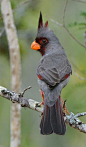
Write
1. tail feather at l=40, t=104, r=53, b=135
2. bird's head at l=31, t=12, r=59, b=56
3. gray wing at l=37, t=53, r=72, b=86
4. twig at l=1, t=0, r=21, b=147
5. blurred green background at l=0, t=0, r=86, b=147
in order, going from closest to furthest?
tail feather at l=40, t=104, r=53, b=135 → gray wing at l=37, t=53, r=72, b=86 → twig at l=1, t=0, r=21, b=147 → bird's head at l=31, t=12, r=59, b=56 → blurred green background at l=0, t=0, r=86, b=147

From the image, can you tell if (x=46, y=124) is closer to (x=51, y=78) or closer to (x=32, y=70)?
(x=51, y=78)

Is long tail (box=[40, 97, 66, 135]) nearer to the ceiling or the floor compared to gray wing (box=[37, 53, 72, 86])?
nearer to the floor

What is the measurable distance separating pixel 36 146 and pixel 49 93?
3249 millimetres

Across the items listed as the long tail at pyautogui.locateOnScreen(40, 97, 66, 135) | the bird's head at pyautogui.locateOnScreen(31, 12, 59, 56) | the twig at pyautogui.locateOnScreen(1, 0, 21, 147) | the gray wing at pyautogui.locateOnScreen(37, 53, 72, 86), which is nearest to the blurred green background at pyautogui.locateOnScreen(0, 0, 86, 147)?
the twig at pyautogui.locateOnScreen(1, 0, 21, 147)

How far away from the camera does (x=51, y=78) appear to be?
3.96 m

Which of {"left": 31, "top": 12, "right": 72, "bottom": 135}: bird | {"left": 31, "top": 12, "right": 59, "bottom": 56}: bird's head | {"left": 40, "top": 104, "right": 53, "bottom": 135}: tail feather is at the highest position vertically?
{"left": 31, "top": 12, "right": 59, "bottom": 56}: bird's head

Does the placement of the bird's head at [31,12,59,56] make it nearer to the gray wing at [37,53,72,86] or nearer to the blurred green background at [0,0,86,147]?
the gray wing at [37,53,72,86]

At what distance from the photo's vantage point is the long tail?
3617mm

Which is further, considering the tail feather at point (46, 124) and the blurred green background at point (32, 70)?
the blurred green background at point (32, 70)

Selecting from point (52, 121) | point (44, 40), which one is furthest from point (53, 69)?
point (44, 40)

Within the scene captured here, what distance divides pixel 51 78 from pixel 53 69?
0.34m

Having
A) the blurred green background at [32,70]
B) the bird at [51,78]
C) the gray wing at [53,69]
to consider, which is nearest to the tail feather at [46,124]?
the bird at [51,78]

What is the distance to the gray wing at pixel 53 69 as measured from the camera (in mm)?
3985

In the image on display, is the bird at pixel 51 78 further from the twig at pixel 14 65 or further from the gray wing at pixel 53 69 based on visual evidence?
the twig at pixel 14 65
